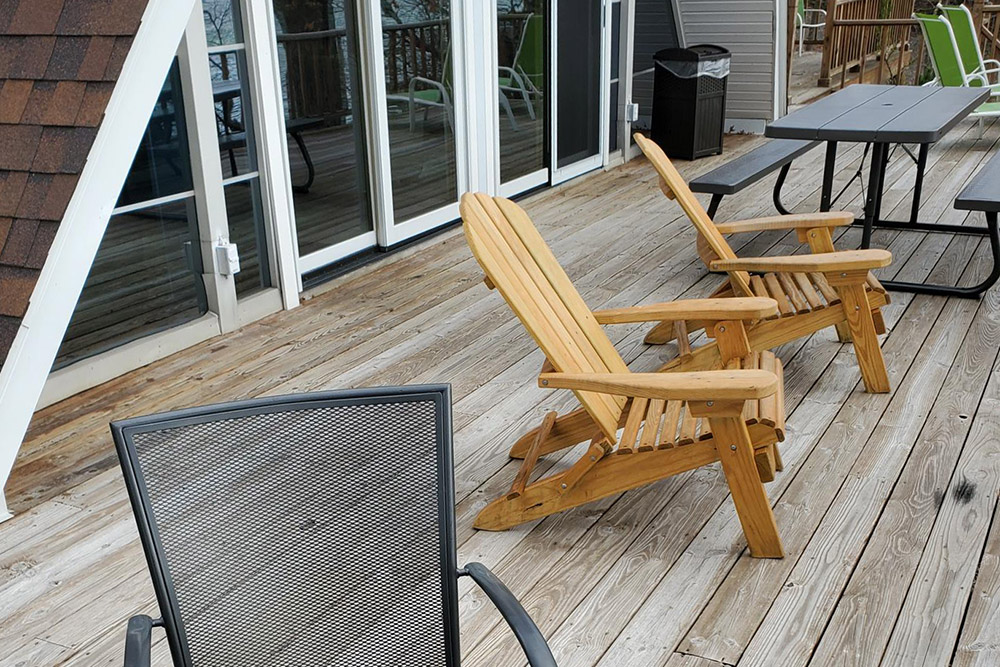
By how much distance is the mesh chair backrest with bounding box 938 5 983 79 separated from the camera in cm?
827

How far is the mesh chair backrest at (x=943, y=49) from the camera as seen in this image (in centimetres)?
777

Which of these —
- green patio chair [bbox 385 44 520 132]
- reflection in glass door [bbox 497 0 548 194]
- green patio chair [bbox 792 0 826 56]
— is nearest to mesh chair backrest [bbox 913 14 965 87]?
reflection in glass door [bbox 497 0 548 194]

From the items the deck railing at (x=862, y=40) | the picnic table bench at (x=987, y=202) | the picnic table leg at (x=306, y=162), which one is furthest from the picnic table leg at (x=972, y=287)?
the deck railing at (x=862, y=40)

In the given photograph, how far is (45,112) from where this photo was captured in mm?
2559

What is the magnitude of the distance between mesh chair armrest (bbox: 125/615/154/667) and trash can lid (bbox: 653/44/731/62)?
267 inches

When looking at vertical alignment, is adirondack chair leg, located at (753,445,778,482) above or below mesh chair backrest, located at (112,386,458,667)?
below

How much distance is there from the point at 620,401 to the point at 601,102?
15.9 ft

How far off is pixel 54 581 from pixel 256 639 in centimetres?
131

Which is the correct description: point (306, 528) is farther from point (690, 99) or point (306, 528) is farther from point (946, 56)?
point (946, 56)

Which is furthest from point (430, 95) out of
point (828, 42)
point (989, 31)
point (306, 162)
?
point (989, 31)

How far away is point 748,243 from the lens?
5422 mm

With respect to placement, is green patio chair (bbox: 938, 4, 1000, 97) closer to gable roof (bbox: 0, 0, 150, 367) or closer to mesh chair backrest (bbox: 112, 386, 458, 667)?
gable roof (bbox: 0, 0, 150, 367)

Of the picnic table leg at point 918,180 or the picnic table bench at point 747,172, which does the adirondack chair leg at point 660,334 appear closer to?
the picnic table bench at point 747,172

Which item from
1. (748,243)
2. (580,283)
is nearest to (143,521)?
(580,283)
